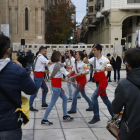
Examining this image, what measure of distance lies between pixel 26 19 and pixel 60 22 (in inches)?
222

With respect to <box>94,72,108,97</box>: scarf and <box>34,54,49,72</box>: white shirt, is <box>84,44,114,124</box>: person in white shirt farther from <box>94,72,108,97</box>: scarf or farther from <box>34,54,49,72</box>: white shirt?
<box>34,54,49,72</box>: white shirt

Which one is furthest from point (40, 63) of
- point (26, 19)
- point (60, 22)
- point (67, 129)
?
point (60, 22)

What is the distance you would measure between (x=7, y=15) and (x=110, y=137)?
3464 centimetres

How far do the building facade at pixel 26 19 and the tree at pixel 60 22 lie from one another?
292cm

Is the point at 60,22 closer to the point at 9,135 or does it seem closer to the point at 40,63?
the point at 40,63

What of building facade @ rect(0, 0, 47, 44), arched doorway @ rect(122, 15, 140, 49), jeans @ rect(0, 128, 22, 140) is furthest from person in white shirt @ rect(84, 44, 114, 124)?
Result: building facade @ rect(0, 0, 47, 44)

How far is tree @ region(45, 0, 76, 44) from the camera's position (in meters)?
38.6

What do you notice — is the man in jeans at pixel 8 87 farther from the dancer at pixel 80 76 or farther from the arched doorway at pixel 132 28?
the arched doorway at pixel 132 28

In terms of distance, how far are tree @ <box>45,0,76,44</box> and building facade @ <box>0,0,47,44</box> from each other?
115 inches

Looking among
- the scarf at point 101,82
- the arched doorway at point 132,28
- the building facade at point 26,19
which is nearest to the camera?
the scarf at point 101,82

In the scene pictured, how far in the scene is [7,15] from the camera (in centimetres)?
3684

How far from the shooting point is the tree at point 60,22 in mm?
38609

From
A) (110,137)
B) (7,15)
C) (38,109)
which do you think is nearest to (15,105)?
(110,137)

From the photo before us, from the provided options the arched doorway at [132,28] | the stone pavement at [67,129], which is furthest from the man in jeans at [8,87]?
the arched doorway at [132,28]
